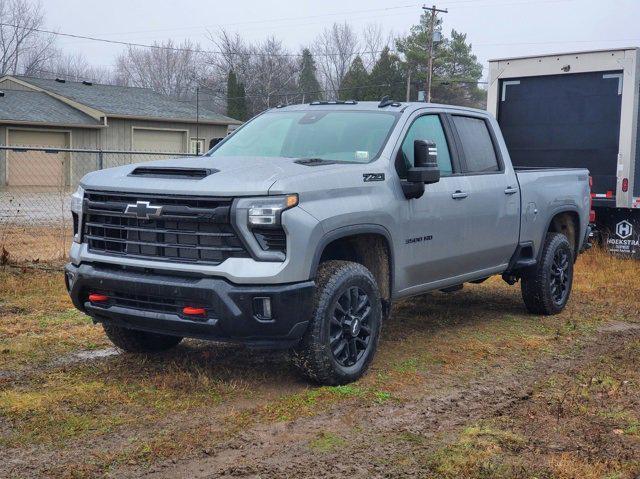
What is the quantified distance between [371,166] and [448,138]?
4.39ft

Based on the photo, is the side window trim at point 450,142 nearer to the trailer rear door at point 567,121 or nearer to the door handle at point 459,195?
the door handle at point 459,195

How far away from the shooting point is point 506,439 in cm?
448

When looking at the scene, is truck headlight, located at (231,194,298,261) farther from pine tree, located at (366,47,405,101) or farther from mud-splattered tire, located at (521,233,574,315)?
pine tree, located at (366,47,405,101)

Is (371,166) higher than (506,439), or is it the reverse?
(371,166)

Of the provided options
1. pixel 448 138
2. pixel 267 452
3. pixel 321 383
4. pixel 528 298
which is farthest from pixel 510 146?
pixel 267 452

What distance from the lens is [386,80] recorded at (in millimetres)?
49875

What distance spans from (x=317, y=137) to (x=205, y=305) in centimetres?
201

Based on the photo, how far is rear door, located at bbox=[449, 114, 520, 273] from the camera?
6.75 m

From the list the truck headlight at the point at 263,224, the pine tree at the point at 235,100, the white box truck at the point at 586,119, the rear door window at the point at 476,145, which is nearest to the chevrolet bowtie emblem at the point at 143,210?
the truck headlight at the point at 263,224

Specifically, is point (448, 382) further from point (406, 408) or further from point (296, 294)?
point (296, 294)

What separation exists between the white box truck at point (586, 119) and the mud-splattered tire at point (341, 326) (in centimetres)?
648

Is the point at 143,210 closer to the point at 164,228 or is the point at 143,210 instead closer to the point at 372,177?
the point at 164,228

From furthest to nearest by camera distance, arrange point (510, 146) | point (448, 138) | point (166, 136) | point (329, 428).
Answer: point (166, 136)
point (510, 146)
point (448, 138)
point (329, 428)

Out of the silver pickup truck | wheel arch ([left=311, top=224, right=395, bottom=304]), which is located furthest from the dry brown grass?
wheel arch ([left=311, top=224, right=395, bottom=304])
